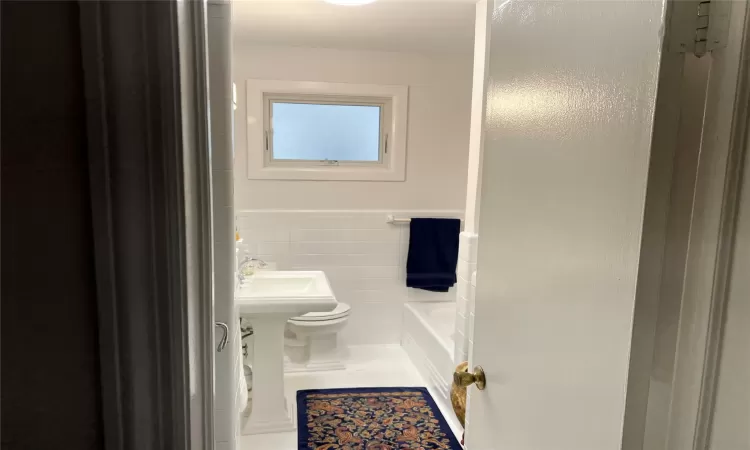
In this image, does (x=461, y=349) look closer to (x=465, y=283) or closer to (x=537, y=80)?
(x=465, y=283)

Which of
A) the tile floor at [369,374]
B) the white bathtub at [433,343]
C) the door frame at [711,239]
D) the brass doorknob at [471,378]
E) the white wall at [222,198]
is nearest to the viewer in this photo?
the door frame at [711,239]

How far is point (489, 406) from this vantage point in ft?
3.72

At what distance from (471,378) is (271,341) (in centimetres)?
142

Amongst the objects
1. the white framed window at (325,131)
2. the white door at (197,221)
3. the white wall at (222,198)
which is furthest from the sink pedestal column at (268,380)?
the white door at (197,221)

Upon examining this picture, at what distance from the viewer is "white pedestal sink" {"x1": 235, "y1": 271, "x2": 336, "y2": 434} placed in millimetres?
2201

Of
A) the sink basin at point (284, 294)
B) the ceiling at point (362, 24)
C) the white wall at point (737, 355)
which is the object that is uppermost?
the ceiling at point (362, 24)

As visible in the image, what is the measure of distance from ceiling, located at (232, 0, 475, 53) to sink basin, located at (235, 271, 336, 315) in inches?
56.1

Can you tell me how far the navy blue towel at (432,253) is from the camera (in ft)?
11.1

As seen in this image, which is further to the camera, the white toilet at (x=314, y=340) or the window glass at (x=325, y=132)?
the window glass at (x=325, y=132)

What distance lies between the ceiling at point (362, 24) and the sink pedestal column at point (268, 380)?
160 centimetres

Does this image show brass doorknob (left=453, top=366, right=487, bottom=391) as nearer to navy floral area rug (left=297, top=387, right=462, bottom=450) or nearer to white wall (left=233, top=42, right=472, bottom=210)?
navy floral area rug (left=297, top=387, right=462, bottom=450)

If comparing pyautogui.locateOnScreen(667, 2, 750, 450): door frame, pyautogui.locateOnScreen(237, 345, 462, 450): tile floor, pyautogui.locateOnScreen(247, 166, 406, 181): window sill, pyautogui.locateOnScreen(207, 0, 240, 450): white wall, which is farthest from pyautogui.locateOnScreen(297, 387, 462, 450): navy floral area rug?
pyautogui.locateOnScreen(667, 2, 750, 450): door frame

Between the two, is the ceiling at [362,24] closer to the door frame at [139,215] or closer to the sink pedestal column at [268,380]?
the sink pedestal column at [268,380]

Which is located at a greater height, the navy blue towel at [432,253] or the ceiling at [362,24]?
the ceiling at [362,24]
